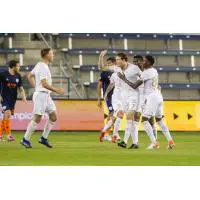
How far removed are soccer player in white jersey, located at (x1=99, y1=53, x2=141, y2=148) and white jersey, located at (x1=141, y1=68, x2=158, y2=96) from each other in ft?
1.00

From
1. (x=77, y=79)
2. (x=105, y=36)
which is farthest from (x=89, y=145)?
(x=105, y=36)

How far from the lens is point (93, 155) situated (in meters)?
14.5

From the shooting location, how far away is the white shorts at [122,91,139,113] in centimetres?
1633

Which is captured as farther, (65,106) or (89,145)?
(65,106)

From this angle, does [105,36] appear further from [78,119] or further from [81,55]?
[78,119]

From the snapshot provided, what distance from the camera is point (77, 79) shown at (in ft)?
96.2

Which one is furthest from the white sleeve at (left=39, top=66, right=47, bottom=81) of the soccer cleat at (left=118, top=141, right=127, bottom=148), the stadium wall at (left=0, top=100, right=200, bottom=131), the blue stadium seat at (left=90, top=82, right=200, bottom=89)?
the blue stadium seat at (left=90, top=82, right=200, bottom=89)

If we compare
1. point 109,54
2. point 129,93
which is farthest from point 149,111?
point 109,54

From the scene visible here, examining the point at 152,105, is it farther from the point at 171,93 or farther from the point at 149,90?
the point at 171,93

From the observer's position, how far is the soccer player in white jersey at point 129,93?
16188 mm

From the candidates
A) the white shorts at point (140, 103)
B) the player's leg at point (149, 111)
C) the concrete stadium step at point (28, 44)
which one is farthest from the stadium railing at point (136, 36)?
the player's leg at point (149, 111)
